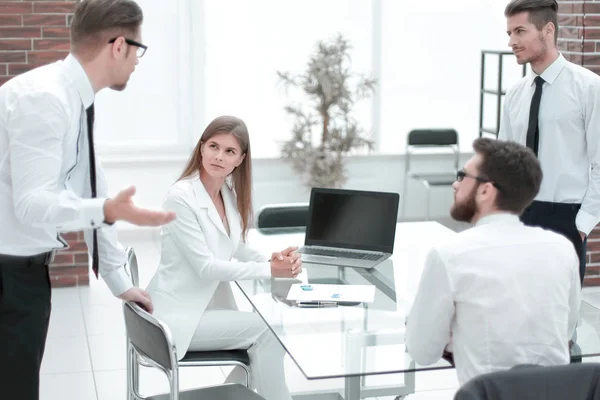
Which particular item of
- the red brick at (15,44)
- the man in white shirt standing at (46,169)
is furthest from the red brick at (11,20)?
the man in white shirt standing at (46,169)

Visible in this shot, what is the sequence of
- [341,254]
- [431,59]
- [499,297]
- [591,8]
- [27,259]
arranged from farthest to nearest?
[431,59], [591,8], [341,254], [27,259], [499,297]

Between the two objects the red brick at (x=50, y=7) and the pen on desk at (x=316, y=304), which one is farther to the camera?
the red brick at (x=50, y=7)

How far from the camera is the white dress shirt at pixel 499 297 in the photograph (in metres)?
2.10

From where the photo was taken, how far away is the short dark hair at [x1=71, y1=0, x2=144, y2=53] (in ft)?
7.75

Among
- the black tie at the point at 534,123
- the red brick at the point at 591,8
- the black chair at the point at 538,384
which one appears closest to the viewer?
the black chair at the point at 538,384

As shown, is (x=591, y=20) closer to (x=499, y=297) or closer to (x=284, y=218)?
(x=284, y=218)

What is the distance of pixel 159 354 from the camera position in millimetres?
2564

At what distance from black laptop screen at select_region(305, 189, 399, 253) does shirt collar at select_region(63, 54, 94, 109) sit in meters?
1.35

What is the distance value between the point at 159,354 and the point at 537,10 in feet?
7.27

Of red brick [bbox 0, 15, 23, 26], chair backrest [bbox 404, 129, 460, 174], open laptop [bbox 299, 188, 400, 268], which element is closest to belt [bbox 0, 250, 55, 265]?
open laptop [bbox 299, 188, 400, 268]

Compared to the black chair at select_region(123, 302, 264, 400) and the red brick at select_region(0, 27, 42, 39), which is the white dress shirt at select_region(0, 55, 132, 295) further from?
the red brick at select_region(0, 27, 42, 39)

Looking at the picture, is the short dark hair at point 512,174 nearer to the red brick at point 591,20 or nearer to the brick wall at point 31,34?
the red brick at point 591,20

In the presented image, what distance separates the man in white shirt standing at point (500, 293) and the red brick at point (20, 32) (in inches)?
159

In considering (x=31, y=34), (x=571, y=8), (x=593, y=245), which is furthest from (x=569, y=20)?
(x=31, y=34)
